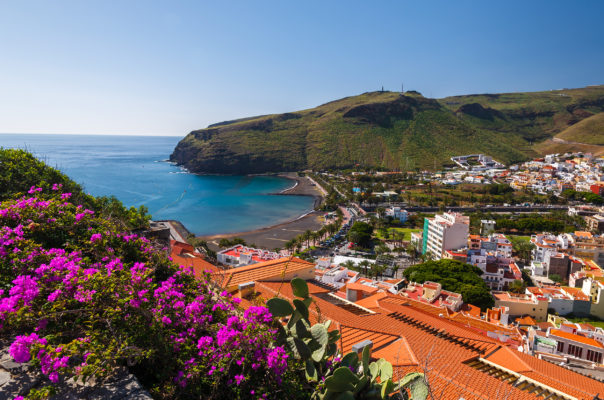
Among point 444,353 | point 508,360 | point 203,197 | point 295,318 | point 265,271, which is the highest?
point 295,318

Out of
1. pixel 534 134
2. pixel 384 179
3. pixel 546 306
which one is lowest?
→ pixel 546 306

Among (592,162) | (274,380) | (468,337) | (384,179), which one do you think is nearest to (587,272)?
(468,337)

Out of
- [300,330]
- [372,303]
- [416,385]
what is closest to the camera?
[416,385]

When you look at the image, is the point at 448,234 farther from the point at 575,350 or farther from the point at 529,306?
the point at 575,350

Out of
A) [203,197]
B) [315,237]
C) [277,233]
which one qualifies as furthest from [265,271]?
[203,197]

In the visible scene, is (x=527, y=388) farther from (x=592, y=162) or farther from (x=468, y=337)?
(x=592, y=162)

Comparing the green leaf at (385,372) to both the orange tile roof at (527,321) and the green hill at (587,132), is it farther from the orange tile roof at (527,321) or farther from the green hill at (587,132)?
the green hill at (587,132)

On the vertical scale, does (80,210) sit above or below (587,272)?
above
